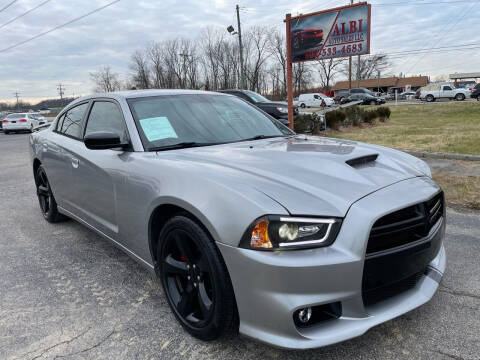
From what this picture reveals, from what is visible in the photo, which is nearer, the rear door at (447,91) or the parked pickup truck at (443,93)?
the parked pickup truck at (443,93)

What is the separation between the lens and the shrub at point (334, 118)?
44.4 ft

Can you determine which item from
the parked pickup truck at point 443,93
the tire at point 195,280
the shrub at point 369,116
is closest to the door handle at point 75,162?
the tire at point 195,280

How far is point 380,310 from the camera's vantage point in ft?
6.19

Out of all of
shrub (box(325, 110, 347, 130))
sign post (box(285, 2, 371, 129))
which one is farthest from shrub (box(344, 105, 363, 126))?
sign post (box(285, 2, 371, 129))

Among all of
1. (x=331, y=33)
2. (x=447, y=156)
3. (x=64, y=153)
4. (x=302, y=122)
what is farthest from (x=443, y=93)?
(x=64, y=153)

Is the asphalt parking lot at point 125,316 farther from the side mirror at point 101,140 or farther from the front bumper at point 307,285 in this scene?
the side mirror at point 101,140

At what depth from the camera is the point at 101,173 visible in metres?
2.98

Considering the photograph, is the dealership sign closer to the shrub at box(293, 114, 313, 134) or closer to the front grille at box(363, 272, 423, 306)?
the shrub at box(293, 114, 313, 134)

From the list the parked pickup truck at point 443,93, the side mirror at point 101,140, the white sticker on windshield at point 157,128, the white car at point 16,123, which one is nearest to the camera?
the side mirror at point 101,140

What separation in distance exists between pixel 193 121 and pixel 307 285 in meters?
1.77

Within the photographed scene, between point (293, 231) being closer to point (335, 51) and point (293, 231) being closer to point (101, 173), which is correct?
point (101, 173)

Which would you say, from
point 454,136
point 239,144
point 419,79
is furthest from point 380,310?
point 419,79

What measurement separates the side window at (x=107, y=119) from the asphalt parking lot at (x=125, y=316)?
1186 millimetres

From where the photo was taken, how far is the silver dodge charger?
1754mm
